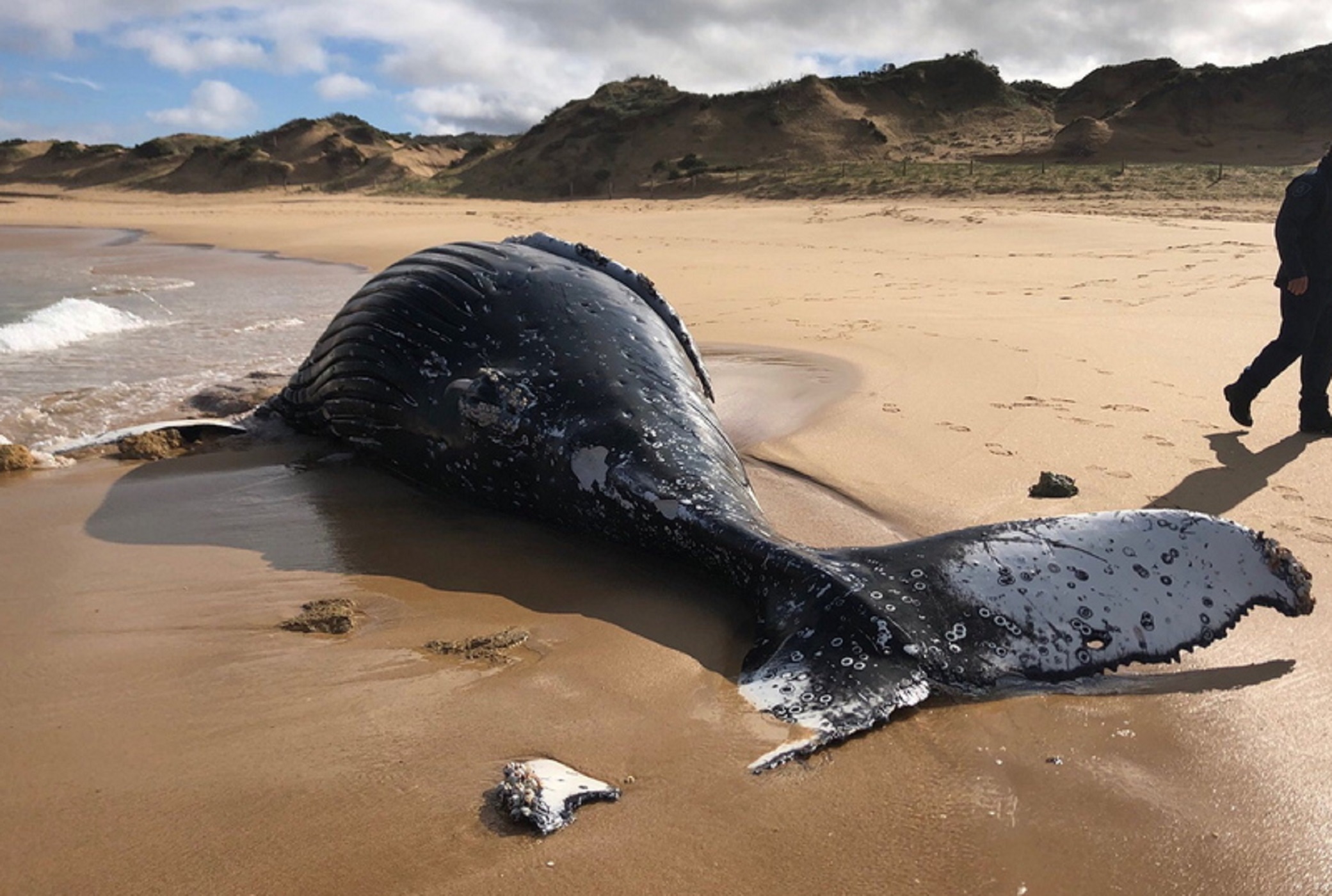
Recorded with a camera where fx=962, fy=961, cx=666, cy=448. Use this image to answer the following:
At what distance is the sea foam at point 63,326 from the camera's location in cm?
817

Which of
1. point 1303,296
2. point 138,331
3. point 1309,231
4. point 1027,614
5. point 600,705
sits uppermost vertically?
point 1309,231

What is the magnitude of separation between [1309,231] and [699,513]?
4391mm

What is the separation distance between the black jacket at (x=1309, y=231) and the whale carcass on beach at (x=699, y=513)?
3526 mm

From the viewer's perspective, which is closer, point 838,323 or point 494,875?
point 494,875

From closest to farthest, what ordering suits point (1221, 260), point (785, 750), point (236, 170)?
1. point (785, 750)
2. point (1221, 260)
3. point (236, 170)

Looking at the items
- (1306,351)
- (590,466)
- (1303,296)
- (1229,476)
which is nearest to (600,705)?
(590,466)

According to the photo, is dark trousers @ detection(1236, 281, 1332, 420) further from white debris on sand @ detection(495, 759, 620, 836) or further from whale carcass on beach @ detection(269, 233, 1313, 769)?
white debris on sand @ detection(495, 759, 620, 836)

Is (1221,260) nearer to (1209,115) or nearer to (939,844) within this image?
(939,844)

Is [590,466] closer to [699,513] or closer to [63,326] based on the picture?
[699,513]

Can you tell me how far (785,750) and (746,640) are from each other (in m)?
0.64

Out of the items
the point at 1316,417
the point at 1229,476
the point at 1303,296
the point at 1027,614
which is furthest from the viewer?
the point at 1303,296

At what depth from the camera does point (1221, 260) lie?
38.7ft

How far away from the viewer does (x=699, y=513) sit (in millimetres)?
3281

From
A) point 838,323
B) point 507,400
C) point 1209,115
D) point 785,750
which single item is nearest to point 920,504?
point 507,400
